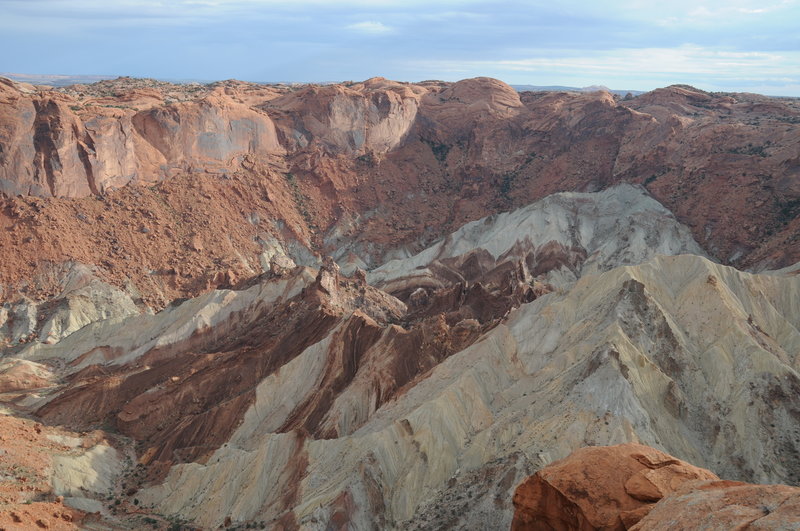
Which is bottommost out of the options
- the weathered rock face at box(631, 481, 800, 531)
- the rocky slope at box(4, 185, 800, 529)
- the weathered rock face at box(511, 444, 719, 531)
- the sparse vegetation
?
the rocky slope at box(4, 185, 800, 529)

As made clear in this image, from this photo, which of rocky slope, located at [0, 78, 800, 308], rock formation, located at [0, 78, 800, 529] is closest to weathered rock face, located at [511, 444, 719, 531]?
rock formation, located at [0, 78, 800, 529]

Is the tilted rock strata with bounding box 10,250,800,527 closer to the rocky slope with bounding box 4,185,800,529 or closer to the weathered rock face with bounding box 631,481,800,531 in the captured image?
the rocky slope with bounding box 4,185,800,529

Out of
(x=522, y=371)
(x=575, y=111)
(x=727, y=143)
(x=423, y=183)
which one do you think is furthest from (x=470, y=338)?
(x=575, y=111)

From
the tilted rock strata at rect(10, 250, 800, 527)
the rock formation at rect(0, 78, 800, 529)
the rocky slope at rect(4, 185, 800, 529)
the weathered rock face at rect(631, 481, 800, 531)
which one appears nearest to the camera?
the weathered rock face at rect(631, 481, 800, 531)

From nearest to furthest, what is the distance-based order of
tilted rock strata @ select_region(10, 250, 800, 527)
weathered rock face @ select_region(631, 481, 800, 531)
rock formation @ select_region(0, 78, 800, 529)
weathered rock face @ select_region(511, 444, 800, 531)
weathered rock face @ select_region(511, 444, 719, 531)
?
weathered rock face @ select_region(631, 481, 800, 531), weathered rock face @ select_region(511, 444, 800, 531), weathered rock face @ select_region(511, 444, 719, 531), tilted rock strata @ select_region(10, 250, 800, 527), rock formation @ select_region(0, 78, 800, 529)

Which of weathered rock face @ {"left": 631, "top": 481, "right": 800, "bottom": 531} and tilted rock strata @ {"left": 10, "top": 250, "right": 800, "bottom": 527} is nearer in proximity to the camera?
weathered rock face @ {"left": 631, "top": 481, "right": 800, "bottom": 531}

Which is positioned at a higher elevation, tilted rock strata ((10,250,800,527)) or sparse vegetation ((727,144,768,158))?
sparse vegetation ((727,144,768,158))

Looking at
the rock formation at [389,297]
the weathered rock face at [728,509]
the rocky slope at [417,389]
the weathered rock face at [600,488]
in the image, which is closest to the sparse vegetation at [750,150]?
the rock formation at [389,297]

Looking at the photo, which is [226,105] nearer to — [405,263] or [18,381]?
[405,263]
